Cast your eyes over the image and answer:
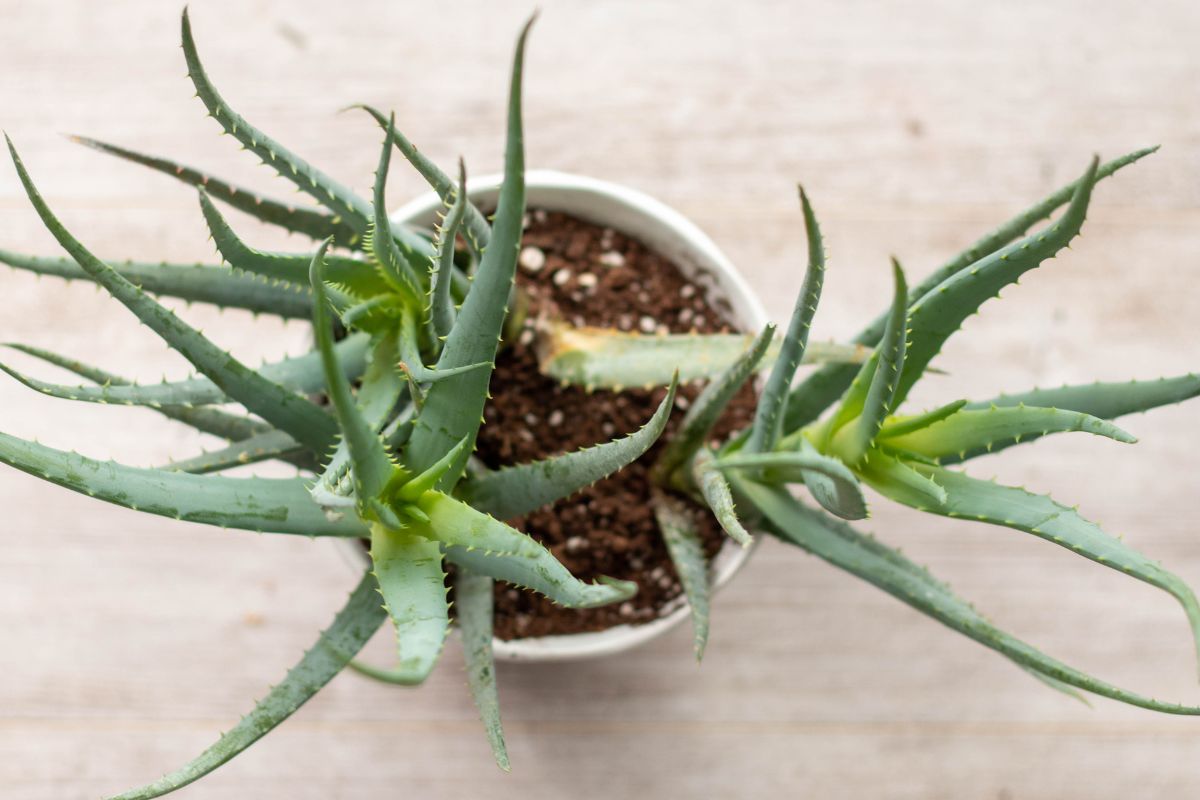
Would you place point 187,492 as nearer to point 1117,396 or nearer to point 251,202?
point 251,202

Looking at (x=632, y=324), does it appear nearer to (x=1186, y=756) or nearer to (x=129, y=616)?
(x=129, y=616)

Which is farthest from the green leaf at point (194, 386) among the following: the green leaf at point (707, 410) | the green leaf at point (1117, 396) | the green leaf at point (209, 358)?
the green leaf at point (1117, 396)

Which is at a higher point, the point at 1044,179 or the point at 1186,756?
the point at 1044,179

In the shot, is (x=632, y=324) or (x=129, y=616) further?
(x=129, y=616)

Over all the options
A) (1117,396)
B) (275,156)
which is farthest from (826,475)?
(275,156)

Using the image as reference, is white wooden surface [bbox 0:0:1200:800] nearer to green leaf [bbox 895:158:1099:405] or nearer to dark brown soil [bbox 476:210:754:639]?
dark brown soil [bbox 476:210:754:639]

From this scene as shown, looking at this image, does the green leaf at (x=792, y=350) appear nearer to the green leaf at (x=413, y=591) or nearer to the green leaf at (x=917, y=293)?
the green leaf at (x=917, y=293)

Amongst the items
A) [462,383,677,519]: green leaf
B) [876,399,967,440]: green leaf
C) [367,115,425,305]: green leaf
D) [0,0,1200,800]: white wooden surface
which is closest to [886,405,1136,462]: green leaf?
[876,399,967,440]: green leaf

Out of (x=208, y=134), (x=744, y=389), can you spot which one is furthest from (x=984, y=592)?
(x=208, y=134)
